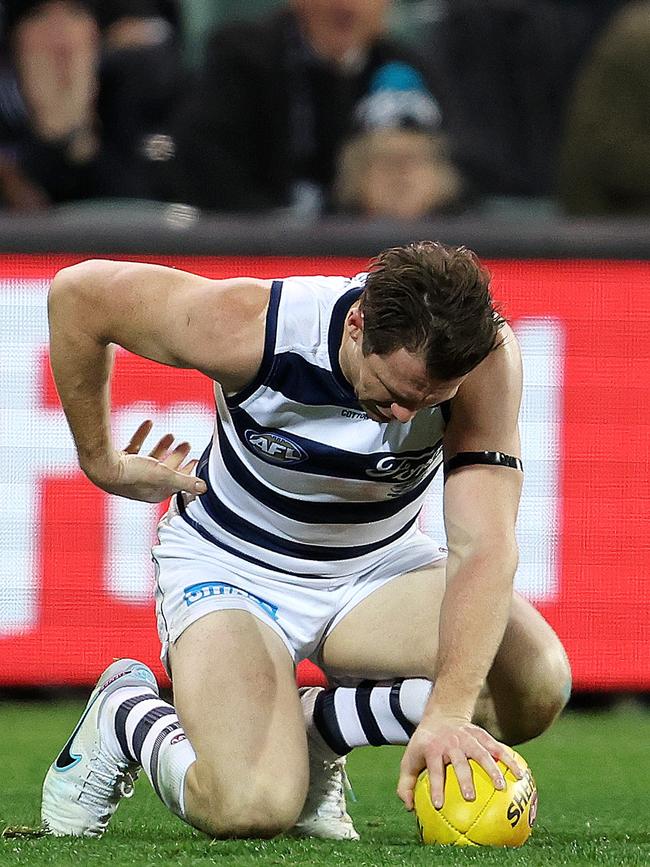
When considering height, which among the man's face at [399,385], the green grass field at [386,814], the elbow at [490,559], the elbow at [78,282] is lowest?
the green grass field at [386,814]

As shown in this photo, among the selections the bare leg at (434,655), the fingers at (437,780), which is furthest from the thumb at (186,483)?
the fingers at (437,780)

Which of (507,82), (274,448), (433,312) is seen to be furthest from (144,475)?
(507,82)

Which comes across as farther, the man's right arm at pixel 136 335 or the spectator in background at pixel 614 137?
the spectator in background at pixel 614 137

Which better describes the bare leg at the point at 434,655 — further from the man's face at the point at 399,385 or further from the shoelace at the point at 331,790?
the man's face at the point at 399,385

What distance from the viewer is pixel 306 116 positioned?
695 cm

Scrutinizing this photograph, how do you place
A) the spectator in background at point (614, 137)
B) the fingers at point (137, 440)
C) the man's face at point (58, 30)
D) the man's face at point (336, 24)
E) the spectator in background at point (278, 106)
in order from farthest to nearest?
1. the man's face at point (58, 30)
2. the man's face at point (336, 24)
3. the spectator in background at point (278, 106)
4. the spectator in background at point (614, 137)
5. the fingers at point (137, 440)

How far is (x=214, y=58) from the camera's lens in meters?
6.96

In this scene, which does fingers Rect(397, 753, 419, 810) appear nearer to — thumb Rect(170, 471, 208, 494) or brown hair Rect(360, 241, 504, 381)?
brown hair Rect(360, 241, 504, 381)

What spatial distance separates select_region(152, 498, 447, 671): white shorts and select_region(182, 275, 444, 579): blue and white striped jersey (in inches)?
1.1

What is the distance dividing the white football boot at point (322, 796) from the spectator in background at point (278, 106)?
10.5 feet

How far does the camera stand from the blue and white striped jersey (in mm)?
3680

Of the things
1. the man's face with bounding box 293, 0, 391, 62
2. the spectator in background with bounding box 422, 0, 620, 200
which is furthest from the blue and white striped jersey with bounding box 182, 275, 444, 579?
the spectator in background with bounding box 422, 0, 620, 200

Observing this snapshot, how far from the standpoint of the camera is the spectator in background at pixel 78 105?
22.8ft

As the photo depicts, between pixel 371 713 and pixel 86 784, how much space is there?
0.68 m
